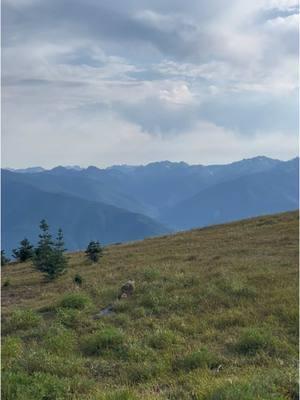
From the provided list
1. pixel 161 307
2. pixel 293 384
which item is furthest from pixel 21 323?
pixel 293 384

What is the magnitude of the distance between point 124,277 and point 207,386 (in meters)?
11.2

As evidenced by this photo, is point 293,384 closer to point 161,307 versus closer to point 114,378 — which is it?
point 114,378

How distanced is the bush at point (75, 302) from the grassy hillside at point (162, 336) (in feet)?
0.11

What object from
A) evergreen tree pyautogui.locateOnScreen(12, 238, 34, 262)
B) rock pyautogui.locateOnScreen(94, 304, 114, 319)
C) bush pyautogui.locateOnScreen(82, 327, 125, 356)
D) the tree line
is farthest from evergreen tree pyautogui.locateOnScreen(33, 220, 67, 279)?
evergreen tree pyautogui.locateOnScreen(12, 238, 34, 262)

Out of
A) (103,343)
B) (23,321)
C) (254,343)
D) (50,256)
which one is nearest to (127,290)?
(23,321)

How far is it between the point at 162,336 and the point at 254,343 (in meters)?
1.93

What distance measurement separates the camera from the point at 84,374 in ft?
30.3

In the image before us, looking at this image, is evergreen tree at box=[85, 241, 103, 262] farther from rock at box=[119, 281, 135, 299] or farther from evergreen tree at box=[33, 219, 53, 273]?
rock at box=[119, 281, 135, 299]

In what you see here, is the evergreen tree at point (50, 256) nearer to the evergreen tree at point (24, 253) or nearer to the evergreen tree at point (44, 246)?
the evergreen tree at point (44, 246)

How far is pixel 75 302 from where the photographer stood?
1426 cm

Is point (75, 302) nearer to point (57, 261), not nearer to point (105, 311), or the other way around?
point (105, 311)

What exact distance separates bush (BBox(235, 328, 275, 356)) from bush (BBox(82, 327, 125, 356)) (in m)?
2.37

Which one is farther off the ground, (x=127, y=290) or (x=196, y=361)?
(x=127, y=290)

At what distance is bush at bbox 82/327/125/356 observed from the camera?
10495 millimetres
